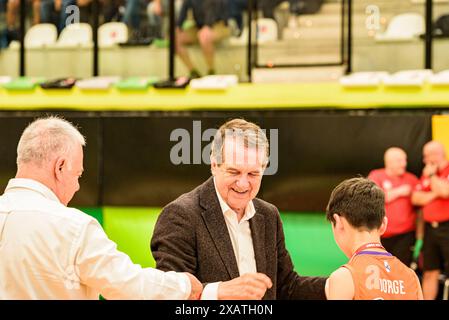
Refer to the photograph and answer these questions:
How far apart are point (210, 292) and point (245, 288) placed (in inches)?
5.0

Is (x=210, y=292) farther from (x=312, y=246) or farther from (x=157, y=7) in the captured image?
(x=157, y=7)

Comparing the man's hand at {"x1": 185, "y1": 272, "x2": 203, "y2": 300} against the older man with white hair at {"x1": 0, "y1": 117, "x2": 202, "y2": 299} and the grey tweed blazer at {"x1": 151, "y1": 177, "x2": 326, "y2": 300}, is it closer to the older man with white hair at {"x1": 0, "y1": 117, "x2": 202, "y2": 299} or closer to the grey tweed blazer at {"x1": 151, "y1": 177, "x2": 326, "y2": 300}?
the older man with white hair at {"x1": 0, "y1": 117, "x2": 202, "y2": 299}

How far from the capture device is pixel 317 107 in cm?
761

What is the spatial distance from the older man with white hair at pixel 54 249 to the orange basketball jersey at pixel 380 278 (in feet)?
1.98

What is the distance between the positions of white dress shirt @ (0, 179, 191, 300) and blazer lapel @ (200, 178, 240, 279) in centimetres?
53

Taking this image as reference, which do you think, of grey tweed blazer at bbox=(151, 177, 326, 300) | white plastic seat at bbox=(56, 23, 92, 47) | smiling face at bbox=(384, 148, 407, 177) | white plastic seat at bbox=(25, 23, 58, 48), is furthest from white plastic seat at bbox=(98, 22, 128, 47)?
grey tweed blazer at bbox=(151, 177, 326, 300)

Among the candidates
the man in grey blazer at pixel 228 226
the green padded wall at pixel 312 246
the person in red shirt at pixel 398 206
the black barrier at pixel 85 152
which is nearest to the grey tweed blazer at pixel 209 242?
the man in grey blazer at pixel 228 226

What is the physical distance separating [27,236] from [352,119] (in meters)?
5.16

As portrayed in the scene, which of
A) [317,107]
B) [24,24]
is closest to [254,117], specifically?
[317,107]

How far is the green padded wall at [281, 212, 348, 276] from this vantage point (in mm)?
7508

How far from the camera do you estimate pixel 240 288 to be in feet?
9.44
